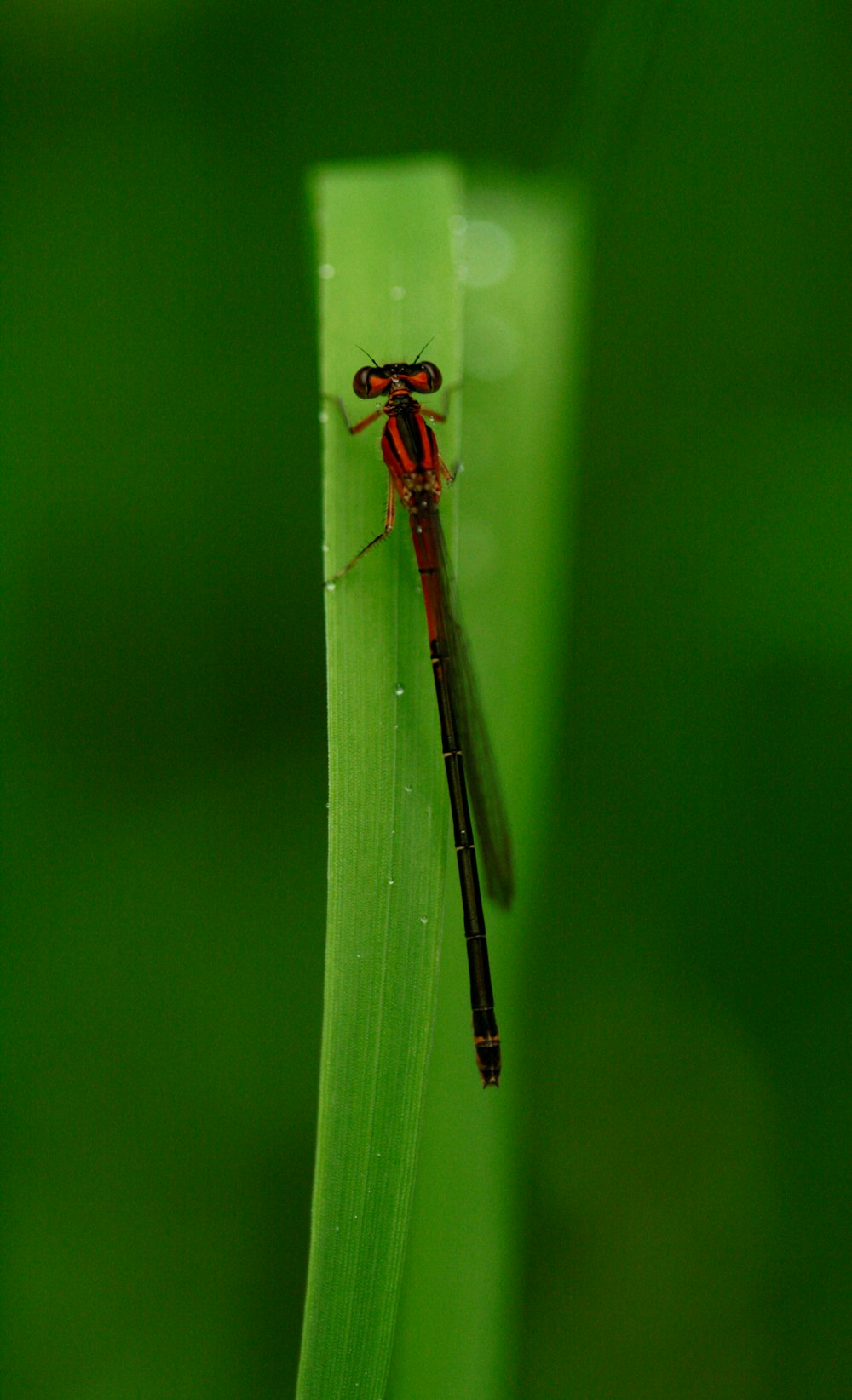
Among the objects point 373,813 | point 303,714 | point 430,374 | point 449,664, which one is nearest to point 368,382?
point 430,374

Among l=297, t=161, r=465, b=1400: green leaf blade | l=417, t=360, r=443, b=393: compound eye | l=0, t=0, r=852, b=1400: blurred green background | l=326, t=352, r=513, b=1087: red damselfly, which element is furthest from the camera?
l=0, t=0, r=852, b=1400: blurred green background

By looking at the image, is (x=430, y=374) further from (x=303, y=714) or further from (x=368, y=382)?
(x=303, y=714)

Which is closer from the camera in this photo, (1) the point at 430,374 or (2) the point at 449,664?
(2) the point at 449,664

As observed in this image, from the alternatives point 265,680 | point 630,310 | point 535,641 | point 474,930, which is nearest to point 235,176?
point 630,310

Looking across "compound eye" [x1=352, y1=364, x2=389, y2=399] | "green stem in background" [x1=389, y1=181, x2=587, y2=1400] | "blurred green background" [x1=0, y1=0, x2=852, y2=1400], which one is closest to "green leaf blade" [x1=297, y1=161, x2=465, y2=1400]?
"compound eye" [x1=352, y1=364, x2=389, y2=399]

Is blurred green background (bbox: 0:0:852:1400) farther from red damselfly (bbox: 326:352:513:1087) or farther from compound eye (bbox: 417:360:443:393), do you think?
compound eye (bbox: 417:360:443:393)

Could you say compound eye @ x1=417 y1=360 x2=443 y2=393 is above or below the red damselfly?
above

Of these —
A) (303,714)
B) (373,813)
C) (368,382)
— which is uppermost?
(368,382)

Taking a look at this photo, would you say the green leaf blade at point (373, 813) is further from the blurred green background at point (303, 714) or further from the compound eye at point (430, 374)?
the blurred green background at point (303, 714)
